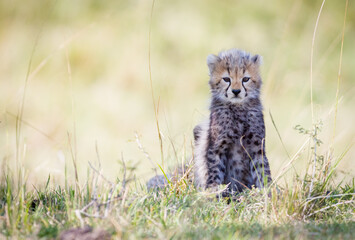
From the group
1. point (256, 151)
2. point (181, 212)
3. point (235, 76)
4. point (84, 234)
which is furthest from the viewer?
point (235, 76)

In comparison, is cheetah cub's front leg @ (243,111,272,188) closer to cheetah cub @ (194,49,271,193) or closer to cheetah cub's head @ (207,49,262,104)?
cheetah cub @ (194,49,271,193)

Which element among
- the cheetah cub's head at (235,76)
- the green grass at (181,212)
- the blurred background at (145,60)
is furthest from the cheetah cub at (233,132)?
the blurred background at (145,60)

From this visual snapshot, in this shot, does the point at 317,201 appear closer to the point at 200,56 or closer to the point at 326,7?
the point at 200,56

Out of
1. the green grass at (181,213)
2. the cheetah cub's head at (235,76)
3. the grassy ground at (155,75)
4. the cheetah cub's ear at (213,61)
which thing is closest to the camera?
the green grass at (181,213)

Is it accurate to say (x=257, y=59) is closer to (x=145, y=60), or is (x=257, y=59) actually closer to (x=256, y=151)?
(x=256, y=151)

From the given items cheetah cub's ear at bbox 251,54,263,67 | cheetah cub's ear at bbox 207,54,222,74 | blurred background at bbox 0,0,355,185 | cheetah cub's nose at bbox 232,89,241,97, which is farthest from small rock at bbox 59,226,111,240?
blurred background at bbox 0,0,355,185

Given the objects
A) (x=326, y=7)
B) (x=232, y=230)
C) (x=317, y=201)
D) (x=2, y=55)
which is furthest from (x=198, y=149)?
(x=326, y=7)

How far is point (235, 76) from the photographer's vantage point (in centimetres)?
429

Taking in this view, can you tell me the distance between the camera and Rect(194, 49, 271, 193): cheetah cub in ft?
13.6

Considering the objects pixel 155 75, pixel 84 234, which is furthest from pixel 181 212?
pixel 155 75

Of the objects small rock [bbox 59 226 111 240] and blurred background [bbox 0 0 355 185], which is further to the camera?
blurred background [bbox 0 0 355 185]

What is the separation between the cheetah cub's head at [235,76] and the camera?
14.0 feet

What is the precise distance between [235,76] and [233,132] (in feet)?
1.39

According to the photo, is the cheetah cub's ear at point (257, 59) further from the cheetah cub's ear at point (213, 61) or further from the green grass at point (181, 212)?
the green grass at point (181, 212)
